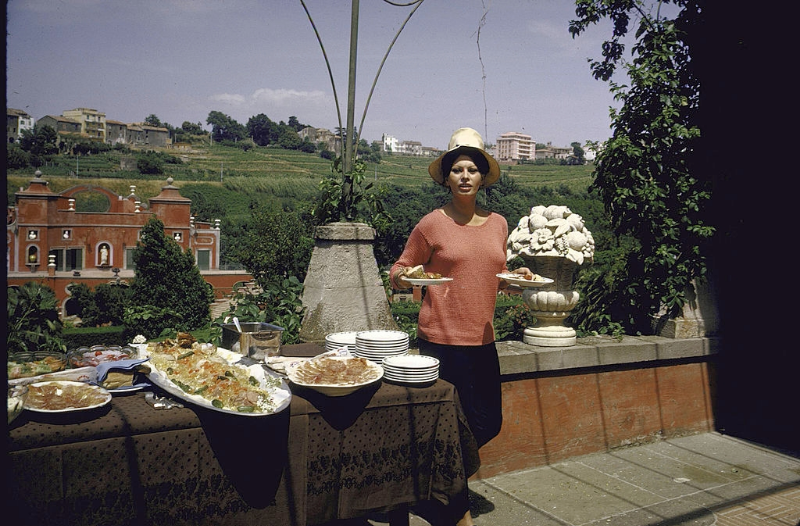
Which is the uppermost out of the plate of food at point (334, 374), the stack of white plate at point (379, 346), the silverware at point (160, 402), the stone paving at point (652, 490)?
the stack of white plate at point (379, 346)

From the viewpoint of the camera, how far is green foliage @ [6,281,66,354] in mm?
3920

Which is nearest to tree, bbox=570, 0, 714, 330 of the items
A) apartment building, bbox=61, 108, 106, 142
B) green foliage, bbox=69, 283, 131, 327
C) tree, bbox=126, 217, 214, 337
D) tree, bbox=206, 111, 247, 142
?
tree, bbox=126, 217, 214, 337

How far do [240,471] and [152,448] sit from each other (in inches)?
13.6

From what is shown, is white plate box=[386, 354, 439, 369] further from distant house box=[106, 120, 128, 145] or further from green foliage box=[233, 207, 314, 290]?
distant house box=[106, 120, 128, 145]

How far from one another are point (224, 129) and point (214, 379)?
127360 millimetres

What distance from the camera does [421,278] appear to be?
9.30 ft

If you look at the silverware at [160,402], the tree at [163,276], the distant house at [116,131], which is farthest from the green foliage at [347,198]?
the distant house at [116,131]

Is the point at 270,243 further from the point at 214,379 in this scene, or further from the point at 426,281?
Answer: the point at 214,379

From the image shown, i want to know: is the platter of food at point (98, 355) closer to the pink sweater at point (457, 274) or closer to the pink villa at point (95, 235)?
the pink sweater at point (457, 274)

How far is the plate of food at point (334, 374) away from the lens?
2.50 meters

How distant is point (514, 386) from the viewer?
426 cm

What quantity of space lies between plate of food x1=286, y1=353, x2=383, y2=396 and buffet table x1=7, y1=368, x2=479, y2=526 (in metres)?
0.07

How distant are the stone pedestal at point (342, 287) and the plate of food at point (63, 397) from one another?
1947 millimetres

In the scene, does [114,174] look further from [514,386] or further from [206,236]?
[514,386]
